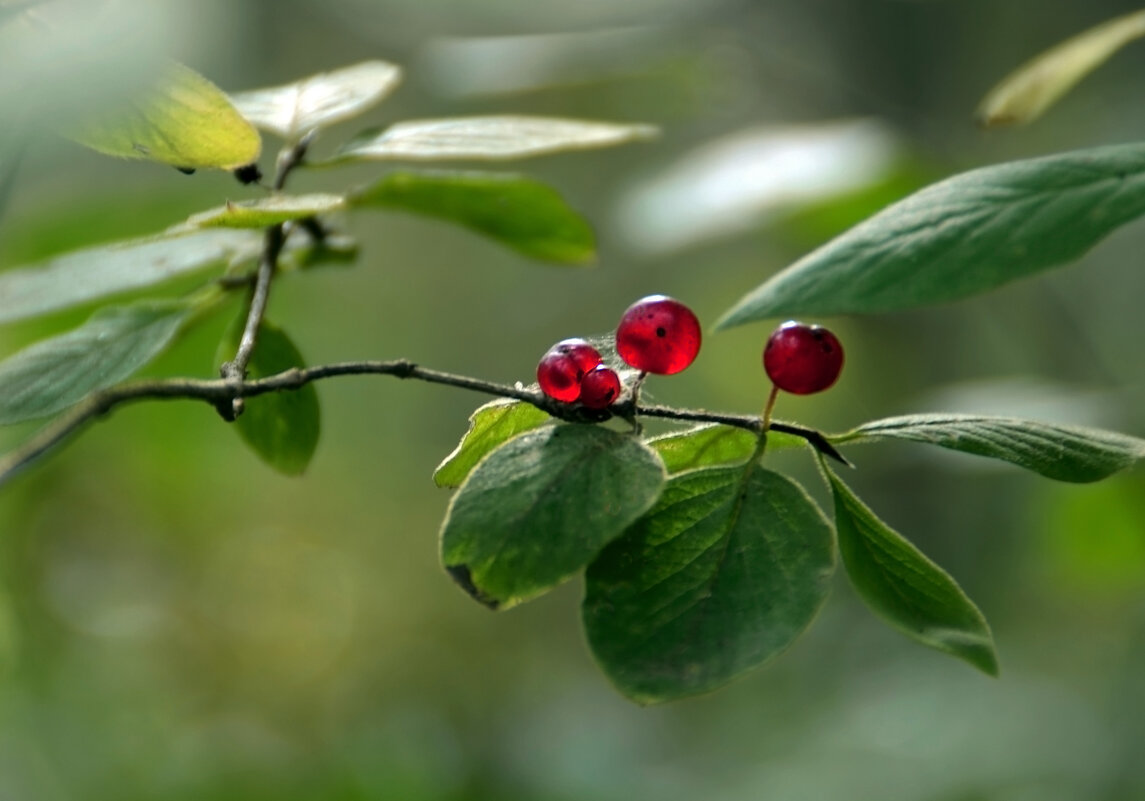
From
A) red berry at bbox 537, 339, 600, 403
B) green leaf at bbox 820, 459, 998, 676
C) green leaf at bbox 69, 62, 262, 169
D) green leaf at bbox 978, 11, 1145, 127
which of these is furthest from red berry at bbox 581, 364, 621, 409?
green leaf at bbox 978, 11, 1145, 127

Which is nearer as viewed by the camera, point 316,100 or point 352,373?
point 352,373

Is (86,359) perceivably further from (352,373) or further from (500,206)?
(500,206)

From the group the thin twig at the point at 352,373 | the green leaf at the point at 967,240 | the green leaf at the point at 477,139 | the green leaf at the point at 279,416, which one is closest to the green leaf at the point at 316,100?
the green leaf at the point at 477,139

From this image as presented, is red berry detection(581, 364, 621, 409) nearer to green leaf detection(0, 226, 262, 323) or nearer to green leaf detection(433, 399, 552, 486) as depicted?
green leaf detection(433, 399, 552, 486)

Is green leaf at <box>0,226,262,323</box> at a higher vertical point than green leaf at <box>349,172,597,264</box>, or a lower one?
lower

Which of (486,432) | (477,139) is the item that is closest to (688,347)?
(486,432)
